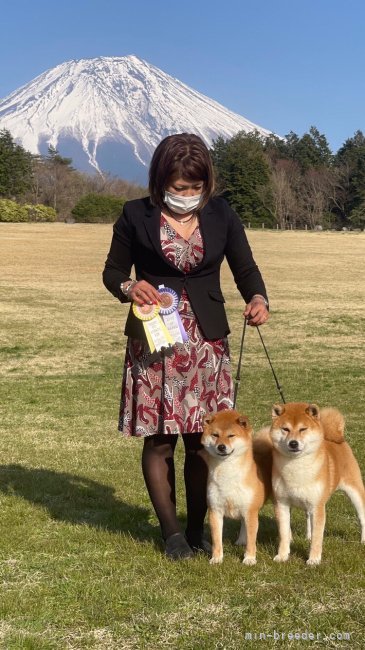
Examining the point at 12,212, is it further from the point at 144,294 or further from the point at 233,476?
the point at 233,476

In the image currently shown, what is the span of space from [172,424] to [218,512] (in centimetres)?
52

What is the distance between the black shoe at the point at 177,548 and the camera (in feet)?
12.6

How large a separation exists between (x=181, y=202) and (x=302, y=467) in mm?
1523

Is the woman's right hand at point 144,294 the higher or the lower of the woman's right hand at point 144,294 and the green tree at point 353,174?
the lower

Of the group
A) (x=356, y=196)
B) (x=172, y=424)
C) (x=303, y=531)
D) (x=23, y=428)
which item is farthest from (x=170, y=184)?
(x=356, y=196)

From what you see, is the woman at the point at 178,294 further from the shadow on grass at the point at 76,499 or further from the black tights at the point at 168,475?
the shadow on grass at the point at 76,499

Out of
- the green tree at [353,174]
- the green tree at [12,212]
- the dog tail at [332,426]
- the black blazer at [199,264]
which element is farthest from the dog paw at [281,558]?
the green tree at [353,174]

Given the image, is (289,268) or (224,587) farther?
(289,268)

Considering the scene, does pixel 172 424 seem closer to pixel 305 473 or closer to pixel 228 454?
pixel 228 454

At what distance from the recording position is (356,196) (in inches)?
3076

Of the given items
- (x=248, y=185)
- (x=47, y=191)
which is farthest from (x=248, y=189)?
(x=47, y=191)

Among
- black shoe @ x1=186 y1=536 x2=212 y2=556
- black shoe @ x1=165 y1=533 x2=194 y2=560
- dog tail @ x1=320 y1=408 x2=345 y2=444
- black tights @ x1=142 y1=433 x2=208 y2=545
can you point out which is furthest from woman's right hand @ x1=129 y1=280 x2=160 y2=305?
black shoe @ x1=186 y1=536 x2=212 y2=556

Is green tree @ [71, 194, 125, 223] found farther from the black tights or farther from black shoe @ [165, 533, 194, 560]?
black shoe @ [165, 533, 194, 560]

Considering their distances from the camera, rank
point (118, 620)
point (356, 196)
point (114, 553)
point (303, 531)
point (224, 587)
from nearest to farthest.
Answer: point (118, 620)
point (224, 587)
point (114, 553)
point (303, 531)
point (356, 196)
